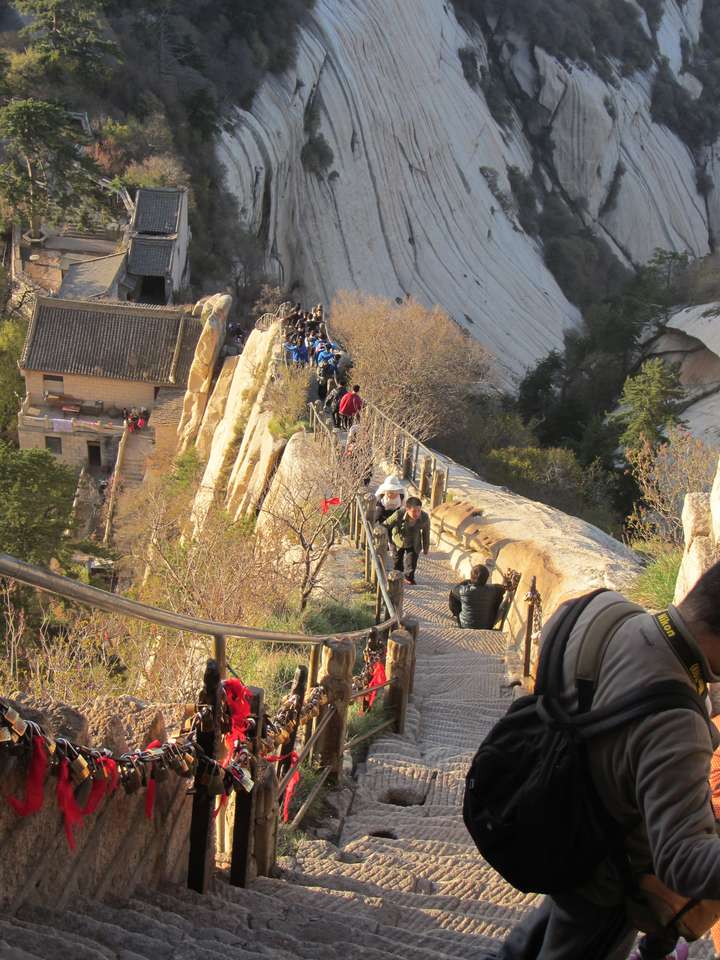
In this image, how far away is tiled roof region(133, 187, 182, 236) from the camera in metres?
29.7

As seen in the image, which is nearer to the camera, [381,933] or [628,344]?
[381,933]

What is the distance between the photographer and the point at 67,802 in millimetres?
2492

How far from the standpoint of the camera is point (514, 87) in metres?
53.4

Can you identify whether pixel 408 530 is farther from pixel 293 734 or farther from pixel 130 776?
pixel 130 776

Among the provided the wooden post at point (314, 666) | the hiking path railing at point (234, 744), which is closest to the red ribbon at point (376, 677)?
the hiking path railing at point (234, 744)

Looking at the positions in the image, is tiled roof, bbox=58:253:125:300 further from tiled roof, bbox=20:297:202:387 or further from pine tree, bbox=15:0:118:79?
pine tree, bbox=15:0:118:79

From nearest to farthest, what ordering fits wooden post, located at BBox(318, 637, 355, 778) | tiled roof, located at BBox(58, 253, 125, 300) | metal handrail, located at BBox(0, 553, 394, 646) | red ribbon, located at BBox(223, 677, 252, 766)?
metal handrail, located at BBox(0, 553, 394, 646), red ribbon, located at BBox(223, 677, 252, 766), wooden post, located at BBox(318, 637, 355, 778), tiled roof, located at BBox(58, 253, 125, 300)

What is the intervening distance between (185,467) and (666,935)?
18.7 m

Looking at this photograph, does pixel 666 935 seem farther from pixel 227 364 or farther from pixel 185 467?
pixel 227 364

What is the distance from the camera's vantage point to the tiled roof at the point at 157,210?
2965 cm

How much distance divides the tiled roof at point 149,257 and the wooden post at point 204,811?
27419mm

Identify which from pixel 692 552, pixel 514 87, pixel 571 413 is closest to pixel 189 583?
pixel 692 552

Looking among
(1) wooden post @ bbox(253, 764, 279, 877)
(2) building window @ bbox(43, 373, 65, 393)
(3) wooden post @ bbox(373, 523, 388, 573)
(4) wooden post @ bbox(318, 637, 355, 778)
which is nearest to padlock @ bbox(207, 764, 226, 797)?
(1) wooden post @ bbox(253, 764, 279, 877)

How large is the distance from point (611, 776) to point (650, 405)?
2472 cm
